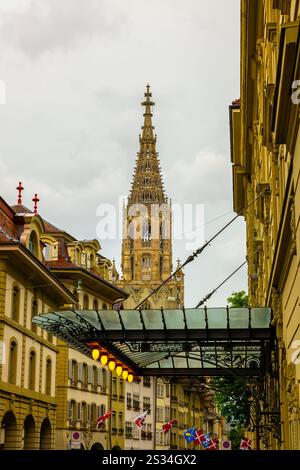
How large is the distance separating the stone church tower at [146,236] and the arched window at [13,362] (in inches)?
5235

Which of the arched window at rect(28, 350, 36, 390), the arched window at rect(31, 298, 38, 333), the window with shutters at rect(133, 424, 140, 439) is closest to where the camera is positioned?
the arched window at rect(28, 350, 36, 390)

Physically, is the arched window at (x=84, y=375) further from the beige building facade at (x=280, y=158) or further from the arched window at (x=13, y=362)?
the beige building facade at (x=280, y=158)

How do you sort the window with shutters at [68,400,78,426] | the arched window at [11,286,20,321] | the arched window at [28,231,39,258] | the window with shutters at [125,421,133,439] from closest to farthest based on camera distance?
the arched window at [11,286,20,321] < the arched window at [28,231,39,258] < the window with shutters at [68,400,78,426] < the window with shutters at [125,421,133,439]

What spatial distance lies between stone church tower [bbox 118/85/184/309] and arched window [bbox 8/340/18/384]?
133m

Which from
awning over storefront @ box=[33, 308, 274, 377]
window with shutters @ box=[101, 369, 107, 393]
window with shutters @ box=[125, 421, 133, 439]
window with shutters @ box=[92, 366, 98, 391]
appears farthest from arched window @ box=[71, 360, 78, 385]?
awning over storefront @ box=[33, 308, 274, 377]

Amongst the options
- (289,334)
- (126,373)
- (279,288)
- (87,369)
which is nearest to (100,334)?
(126,373)

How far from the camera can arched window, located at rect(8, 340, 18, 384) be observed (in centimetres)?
4153

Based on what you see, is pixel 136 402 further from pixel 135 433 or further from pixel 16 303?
pixel 16 303

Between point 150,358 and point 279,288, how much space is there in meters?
12.5

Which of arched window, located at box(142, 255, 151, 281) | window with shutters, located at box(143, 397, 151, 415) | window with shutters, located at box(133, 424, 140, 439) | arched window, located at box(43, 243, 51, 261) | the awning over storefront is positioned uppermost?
arched window, located at box(142, 255, 151, 281)

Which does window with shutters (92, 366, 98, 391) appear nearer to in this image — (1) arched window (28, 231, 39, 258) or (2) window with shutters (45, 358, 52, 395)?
(2) window with shutters (45, 358, 52, 395)

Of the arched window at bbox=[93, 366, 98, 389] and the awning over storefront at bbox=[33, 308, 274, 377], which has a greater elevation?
the arched window at bbox=[93, 366, 98, 389]

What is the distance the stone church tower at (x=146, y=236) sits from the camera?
177950 millimetres

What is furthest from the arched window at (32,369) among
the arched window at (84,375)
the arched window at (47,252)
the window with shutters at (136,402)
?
the window with shutters at (136,402)
